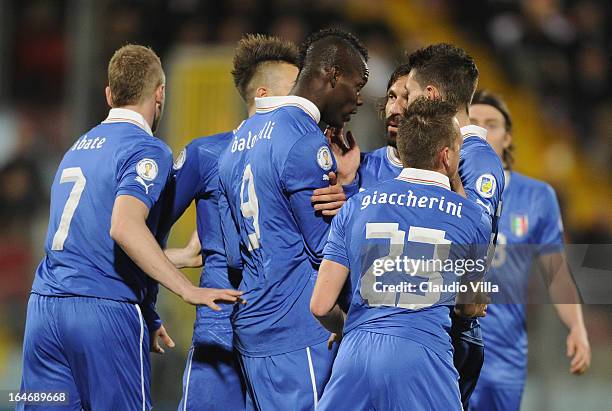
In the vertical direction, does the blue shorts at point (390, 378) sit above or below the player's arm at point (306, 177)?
below

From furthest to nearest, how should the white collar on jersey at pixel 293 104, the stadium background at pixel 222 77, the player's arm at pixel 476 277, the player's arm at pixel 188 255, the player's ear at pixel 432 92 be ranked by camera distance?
1. the stadium background at pixel 222 77
2. the player's arm at pixel 188 255
3. the player's ear at pixel 432 92
4. the white collar on jersey at pixel 293 104
5. the player's arm at pixel 476 277

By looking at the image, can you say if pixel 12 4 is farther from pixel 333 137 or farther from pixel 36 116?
pixel 333 137

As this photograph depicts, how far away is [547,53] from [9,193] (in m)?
6.55

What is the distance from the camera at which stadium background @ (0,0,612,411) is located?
10711 mm

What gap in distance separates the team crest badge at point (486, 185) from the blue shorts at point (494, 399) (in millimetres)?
2078

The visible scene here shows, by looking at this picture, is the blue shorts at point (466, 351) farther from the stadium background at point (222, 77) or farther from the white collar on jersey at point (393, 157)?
the stadium background at point (222, 77)

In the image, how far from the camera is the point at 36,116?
12641 millimetres

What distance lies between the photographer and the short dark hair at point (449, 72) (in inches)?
187

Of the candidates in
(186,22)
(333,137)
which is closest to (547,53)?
(186,22)

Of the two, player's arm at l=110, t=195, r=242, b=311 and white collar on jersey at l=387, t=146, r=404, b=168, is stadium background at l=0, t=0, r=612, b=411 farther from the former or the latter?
player's arm at l=110, t=195, r=242, b=311

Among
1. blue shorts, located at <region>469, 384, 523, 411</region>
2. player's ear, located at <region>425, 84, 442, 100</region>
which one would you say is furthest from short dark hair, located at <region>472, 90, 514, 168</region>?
player's ear, located at <region>425, 84, 442, 100</region>

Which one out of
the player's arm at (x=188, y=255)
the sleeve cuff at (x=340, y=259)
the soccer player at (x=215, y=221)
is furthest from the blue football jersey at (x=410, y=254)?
the player's arm at (x=188, y=255)

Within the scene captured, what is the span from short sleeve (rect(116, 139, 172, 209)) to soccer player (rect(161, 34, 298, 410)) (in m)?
0.30

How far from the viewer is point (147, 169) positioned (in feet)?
15.6
